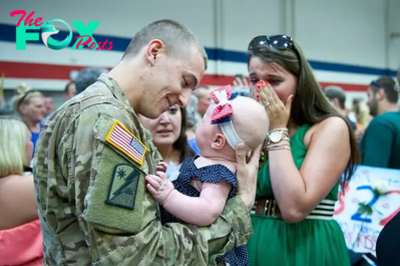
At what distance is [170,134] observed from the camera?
272 centimetres

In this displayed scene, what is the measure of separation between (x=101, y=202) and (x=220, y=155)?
0.61 m

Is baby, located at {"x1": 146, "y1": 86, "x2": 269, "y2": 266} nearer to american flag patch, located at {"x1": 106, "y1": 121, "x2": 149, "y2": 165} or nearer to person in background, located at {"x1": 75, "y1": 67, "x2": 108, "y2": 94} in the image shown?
american flag patch, located at {"x1": 106, "y1": 121, "x2": 149, "y2": 165}

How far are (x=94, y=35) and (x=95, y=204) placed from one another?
7.30 m

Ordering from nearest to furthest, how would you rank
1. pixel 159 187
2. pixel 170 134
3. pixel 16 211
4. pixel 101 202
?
1. pixel 101 202
2. pixel 159 187
3. pixel 16 211
4. pixel 170 134

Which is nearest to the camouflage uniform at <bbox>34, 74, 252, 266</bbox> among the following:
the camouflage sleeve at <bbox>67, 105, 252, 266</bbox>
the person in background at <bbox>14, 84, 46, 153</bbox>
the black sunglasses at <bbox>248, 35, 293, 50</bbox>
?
the camouflage sleeve at <bbox>67, 105, 252, 266</bbox>

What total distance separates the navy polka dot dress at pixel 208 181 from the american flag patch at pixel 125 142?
1.03 feet

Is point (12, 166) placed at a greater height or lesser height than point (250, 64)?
lesser

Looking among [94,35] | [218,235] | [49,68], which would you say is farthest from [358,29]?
[218,235]

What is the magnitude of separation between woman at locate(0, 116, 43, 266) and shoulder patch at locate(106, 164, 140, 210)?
1389mm

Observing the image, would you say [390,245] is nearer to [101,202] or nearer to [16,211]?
[101,202]

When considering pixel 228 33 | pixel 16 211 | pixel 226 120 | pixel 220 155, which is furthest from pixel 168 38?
pixel 228 33

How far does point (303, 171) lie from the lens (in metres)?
1.82

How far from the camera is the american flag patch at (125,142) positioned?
110 cm

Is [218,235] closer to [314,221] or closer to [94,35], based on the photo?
[314,221]
